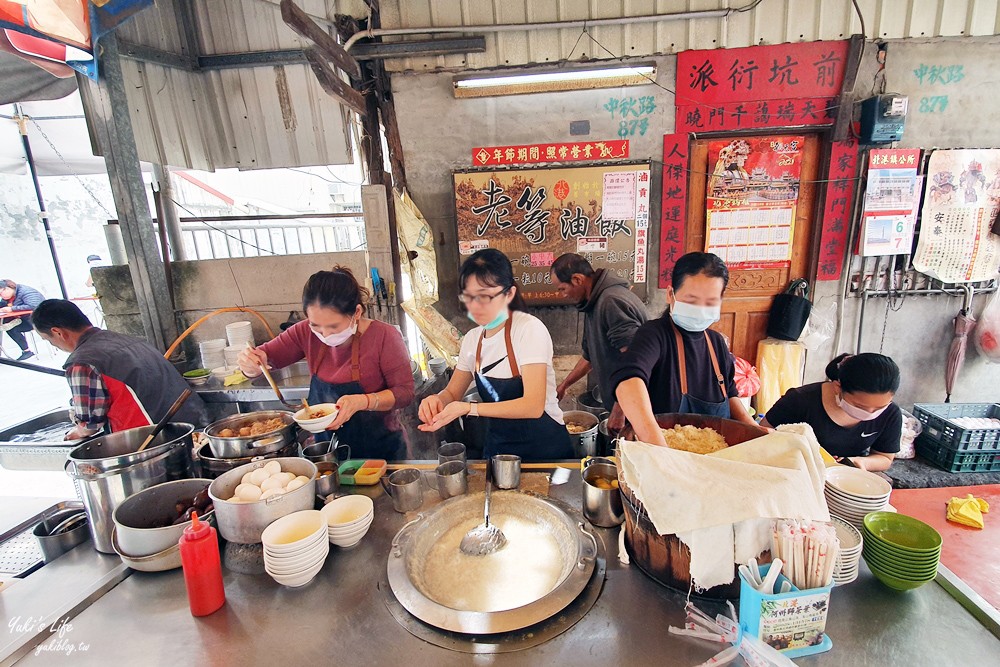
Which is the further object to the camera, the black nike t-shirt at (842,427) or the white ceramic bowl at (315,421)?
the black nike t-shirt at (842,427)

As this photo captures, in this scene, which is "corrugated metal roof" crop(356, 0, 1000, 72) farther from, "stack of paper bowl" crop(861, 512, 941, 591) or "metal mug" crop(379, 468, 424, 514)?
"stack of paper bowl" crop(861, 512, 941, 591)

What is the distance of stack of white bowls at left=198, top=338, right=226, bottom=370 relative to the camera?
4344 mm

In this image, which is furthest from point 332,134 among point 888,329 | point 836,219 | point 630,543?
point 888,329

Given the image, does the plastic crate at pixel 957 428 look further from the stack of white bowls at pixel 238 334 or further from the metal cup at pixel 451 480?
the stack of white bowls at pixel 238 334

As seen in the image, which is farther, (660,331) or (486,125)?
(486,125)

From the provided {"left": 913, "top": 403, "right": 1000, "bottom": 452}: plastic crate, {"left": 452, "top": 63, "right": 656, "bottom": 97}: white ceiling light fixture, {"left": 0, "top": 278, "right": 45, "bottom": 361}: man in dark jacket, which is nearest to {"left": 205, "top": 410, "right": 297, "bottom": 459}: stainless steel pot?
{"left": 452, "top": 63, "right": 656, "bottom": 97}: white ceiling light fixture

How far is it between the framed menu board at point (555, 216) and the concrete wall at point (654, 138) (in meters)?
0.18

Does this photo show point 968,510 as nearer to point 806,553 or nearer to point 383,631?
point 806,553

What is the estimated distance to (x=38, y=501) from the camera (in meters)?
2.17

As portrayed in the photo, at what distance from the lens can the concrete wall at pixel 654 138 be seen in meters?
4.09

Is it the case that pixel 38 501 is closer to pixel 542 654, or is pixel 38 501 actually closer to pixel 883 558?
pixel 542 654

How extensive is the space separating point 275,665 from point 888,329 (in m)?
5.89

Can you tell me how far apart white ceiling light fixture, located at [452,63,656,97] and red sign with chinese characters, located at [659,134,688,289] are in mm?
639

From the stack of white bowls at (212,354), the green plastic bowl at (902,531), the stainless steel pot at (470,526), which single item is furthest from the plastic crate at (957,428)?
the stack of white bowls at (212,354)
